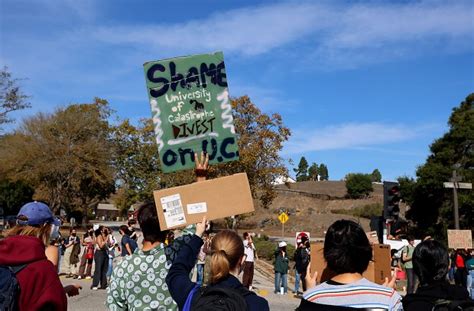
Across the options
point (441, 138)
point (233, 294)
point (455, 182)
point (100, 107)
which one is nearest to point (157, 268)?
point (233, 294)

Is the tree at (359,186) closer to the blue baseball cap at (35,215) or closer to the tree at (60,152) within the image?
the tree at (60,152)

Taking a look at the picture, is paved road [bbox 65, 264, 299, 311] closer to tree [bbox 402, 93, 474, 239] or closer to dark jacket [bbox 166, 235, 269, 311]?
dark jacket [bbox 166, 235, 269, 311]

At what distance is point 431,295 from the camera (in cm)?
348

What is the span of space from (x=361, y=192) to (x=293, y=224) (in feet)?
106

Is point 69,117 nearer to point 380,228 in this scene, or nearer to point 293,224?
point 293,224

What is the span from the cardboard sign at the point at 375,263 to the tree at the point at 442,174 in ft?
129

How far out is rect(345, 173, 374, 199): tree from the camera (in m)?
90.4

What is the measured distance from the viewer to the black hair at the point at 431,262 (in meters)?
3.65

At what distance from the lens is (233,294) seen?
2707 mm

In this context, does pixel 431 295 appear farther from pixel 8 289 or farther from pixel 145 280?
pixel 8 289

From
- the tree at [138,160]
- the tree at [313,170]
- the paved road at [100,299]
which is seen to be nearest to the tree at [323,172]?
the tree at [313,170]

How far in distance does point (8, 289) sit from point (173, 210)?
48.5 inches

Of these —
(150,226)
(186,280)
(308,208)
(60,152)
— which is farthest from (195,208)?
(308,208)

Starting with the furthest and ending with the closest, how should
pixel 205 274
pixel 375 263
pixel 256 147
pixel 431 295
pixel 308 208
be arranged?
1. pixel 308 208
2. pixel 256 147
3. pixel 375 263
4. pixel 205 274
5. pixel 431 295
